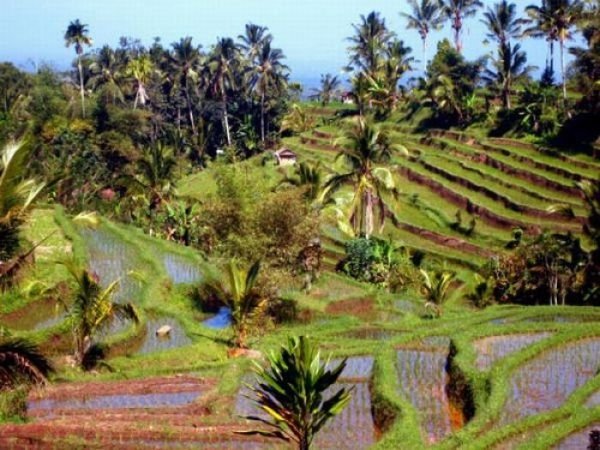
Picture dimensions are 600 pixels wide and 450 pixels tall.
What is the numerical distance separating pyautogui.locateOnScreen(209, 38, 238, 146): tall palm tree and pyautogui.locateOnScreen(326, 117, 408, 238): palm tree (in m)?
30.1

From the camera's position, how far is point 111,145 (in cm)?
4409

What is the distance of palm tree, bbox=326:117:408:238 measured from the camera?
1002 inches

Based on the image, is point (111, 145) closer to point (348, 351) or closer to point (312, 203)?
point (312, 203)

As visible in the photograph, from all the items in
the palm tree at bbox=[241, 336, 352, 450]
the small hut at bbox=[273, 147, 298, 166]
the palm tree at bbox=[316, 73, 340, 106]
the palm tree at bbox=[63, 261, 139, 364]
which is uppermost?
the palm tree at bbox=[316, 73, 340, 106]

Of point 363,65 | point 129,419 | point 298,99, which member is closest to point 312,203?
point 129,419

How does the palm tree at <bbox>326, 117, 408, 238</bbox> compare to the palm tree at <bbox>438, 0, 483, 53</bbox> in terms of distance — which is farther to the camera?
the palm tree at <bbox>438, 0, 483, 53</bbox>

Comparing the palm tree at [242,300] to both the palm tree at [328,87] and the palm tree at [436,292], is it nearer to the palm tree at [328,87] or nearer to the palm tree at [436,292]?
the palm tree at [436,292]

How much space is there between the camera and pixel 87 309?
1555 centimetres

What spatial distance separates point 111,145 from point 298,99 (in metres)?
27.9

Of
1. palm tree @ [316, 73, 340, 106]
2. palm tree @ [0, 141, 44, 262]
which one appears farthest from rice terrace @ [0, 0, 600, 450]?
palm tree @ [316, 73, 340, 106]

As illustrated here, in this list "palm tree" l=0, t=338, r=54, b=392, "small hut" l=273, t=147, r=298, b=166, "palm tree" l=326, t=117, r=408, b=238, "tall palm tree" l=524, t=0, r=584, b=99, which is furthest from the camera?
"small hut" l=273, t=147, r=298, b=166

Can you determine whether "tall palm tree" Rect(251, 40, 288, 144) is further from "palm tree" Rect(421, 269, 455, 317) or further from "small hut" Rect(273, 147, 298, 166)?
"palm tree" Rect(421, 269, 455, 317)

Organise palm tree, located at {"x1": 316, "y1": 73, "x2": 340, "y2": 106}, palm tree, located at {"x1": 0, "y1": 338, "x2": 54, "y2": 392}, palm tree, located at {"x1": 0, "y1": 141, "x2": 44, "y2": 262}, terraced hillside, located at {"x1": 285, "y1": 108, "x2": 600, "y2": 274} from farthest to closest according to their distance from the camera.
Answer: palm tree, located at {"x1": 316, "y1": 73, "x2": 340, "y2": 106}, terraced hillside, located at {"x1": 285, "y1": 108, "x2": 600, "y2": 274}, palm tree, located at {"x1": 0, "y1": 338, "x2": 54, "y2": 392}, palm tree, located at {"x1": 0, "y1": 141, "x2": 44, "y2": 262}

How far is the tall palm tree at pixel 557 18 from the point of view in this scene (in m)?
39.4
